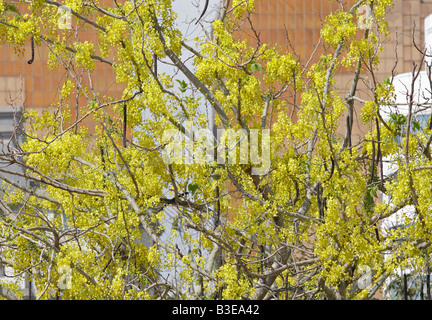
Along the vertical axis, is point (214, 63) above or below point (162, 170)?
above

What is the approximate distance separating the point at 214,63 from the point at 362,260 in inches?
86.6

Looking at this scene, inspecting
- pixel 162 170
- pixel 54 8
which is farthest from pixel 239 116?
pixel 54 8

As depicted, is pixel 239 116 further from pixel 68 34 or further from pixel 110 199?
pixel 68 34

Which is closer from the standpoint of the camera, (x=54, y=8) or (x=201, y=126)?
(x=201, y=126)

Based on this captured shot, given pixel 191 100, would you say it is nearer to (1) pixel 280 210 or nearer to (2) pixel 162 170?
(2) pixel 162 170

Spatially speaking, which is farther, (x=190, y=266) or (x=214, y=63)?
(x=214, y=63)

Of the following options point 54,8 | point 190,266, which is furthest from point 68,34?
point 190,266

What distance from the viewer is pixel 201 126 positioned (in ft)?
Answer: 20.0

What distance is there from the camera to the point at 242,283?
5758mm
